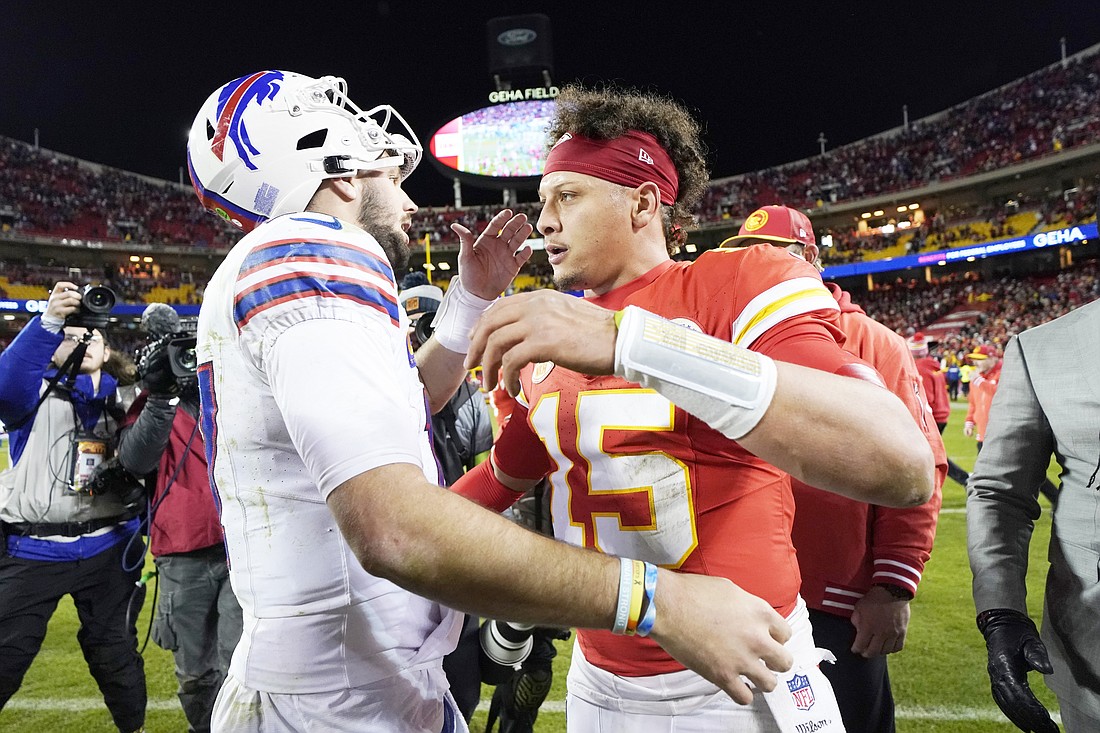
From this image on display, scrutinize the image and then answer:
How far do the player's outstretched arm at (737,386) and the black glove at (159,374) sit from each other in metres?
2.77

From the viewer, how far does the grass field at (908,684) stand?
3855 mm

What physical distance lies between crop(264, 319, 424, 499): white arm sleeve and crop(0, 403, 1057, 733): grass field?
3386 mm

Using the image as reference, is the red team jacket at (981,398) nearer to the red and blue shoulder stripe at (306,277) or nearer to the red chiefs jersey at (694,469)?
the red chiefs jersey at (694,469)

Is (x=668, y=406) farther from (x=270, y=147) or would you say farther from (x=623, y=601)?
(x=270, y=147)

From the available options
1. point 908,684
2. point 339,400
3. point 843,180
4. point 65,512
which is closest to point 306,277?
point 339,400

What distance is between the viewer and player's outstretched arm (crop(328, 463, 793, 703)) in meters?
1.03

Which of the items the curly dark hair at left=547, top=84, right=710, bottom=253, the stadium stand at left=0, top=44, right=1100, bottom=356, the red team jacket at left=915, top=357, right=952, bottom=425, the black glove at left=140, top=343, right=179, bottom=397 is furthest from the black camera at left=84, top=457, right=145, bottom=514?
the stadium stand at left=0, top=44, right=1100, bottom=356

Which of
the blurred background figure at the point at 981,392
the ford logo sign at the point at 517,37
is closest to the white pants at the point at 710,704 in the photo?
the blurred background figure at the point at 981,392

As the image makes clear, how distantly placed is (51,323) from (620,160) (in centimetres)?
294

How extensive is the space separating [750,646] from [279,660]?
36.1 inches

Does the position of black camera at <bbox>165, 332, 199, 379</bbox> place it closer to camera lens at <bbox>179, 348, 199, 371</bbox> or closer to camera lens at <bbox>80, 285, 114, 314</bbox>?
camera lens at <bbox>179, 348, 199, 371</bbox>

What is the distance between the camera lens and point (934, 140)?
41000 millimetres

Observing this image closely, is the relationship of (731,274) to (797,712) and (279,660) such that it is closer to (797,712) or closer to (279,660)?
(797,712)

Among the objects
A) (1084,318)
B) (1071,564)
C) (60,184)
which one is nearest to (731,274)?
(1084,318)
